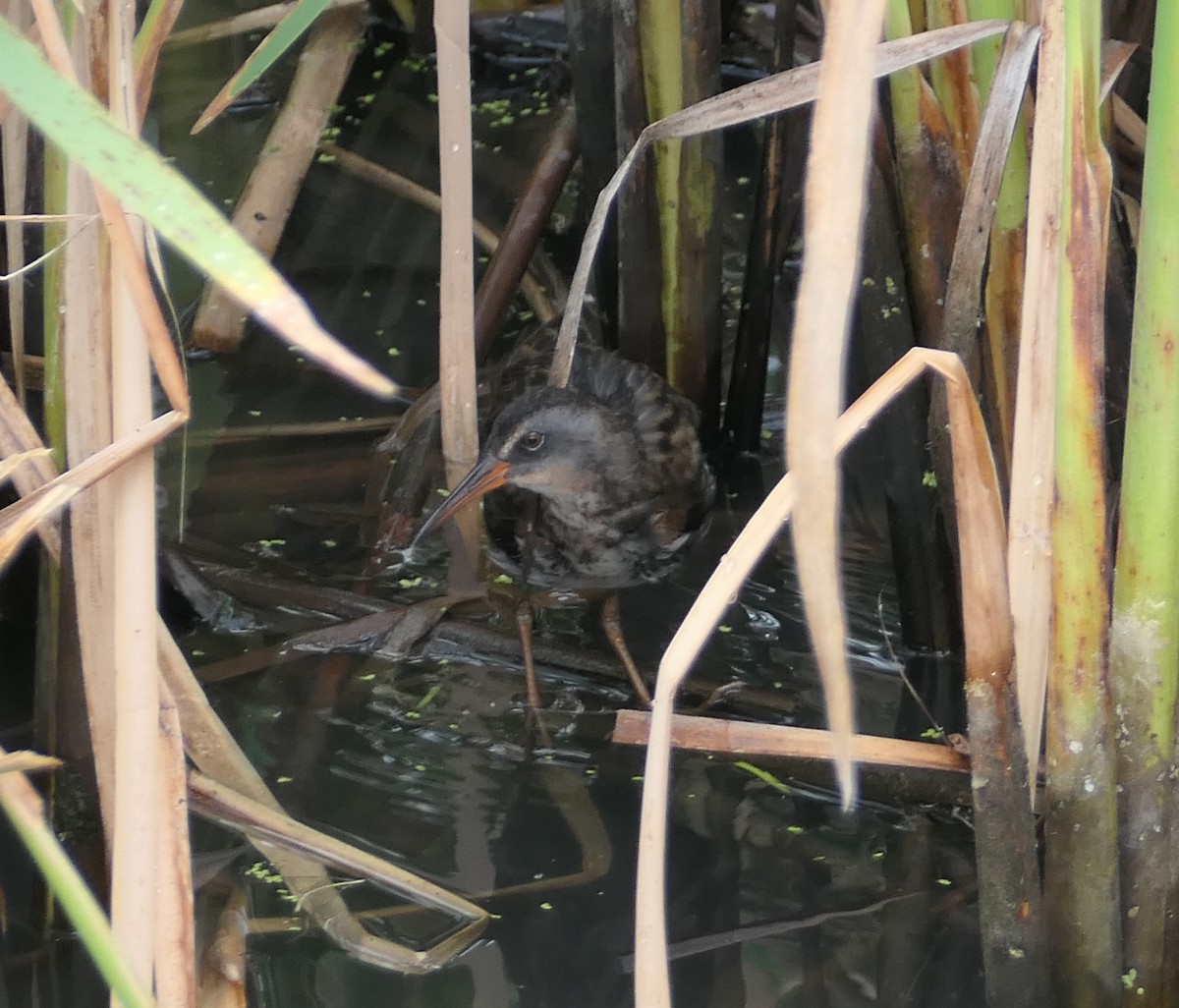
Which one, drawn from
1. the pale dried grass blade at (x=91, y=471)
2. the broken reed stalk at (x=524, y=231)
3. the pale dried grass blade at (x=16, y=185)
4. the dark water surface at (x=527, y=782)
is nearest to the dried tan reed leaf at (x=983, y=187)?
the dark water surface at (x=527, y=782)

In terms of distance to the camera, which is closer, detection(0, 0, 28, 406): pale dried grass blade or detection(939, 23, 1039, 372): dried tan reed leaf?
detection(939, 23, 1039, 372): dried tan reed leaf

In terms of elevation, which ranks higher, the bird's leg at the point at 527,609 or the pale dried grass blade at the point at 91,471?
the pale dried grass blade at the point at 91,471

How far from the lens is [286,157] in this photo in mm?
3480

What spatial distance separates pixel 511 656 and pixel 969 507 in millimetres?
1299

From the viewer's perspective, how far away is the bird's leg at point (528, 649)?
97.9 inches

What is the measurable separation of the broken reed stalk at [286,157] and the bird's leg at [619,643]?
122 centimetres

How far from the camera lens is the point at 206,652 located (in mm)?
2590

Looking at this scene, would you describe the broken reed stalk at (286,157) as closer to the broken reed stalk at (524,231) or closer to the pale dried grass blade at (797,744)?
the broken reed stalk at (524,231)

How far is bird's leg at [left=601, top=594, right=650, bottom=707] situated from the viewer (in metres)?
2.49

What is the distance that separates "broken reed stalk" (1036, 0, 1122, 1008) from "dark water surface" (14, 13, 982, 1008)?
0.29 meters

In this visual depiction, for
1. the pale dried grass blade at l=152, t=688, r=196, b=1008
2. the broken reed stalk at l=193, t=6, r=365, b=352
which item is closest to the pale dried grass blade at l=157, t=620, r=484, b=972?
the pale dried grass blade at l=152, t=688, r=196, b=1008

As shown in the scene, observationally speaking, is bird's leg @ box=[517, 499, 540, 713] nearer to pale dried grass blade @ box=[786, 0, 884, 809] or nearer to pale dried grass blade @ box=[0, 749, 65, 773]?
pale dried grass blade @ box=[0, 749, 65, 773]

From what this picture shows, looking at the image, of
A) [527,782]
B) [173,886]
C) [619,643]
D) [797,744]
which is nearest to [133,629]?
[173,886]

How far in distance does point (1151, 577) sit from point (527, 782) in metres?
1.16
